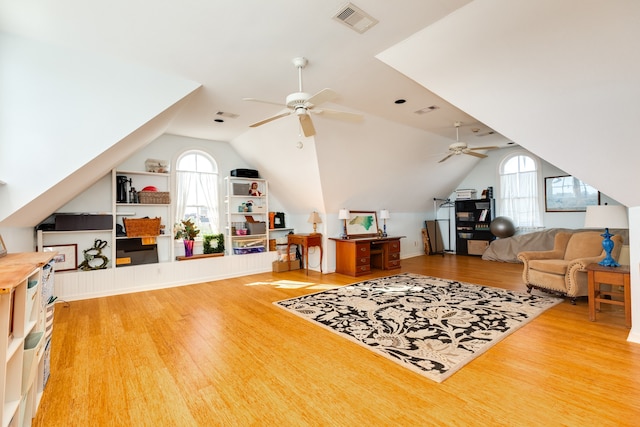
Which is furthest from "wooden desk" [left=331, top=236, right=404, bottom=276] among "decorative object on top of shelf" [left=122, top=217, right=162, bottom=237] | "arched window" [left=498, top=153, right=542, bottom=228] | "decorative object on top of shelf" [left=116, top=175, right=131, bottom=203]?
"decorative object on top of shelf" [left=116, top=175, right=131, bottom=203]

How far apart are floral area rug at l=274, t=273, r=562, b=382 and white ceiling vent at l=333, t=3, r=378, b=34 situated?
2.89 metres

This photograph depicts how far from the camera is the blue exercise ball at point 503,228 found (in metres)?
7.23

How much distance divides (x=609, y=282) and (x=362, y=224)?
4.26 metres

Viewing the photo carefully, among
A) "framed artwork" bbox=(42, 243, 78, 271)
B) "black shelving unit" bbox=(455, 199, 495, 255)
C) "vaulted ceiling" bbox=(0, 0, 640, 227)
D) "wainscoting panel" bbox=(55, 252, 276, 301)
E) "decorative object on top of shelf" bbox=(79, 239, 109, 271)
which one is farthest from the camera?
"black shelving unit" bbox=(455, 199, 495, 255)

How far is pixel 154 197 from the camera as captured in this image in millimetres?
5270

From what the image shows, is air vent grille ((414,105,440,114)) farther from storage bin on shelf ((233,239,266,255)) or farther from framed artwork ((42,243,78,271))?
framed artwork ((42,243,78,271))

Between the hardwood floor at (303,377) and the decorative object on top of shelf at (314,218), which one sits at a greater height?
the decorative object on top of shelf at (314,218)

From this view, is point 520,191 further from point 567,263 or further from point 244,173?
point 244,173

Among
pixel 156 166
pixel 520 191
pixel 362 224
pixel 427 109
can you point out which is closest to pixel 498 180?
pixel 520 191

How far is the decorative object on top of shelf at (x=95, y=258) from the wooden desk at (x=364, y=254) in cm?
408

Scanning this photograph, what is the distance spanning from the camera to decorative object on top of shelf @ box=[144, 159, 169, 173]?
5414 mm

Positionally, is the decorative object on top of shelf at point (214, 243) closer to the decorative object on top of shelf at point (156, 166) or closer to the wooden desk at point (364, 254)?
the decorative object on top of shelf at point (156, 166)

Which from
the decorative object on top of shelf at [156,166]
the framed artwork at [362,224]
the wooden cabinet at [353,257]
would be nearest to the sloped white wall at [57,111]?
the decorative object on top of shelf at [156,166]

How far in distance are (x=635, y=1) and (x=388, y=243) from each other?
16.8 feet
